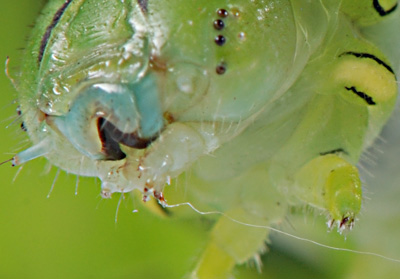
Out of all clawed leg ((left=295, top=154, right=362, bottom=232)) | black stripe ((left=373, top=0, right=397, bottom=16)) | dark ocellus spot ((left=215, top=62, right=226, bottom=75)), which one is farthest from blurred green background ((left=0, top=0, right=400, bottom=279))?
dark ocellus spot ((left=215, top=62, right=226, bottom=75))

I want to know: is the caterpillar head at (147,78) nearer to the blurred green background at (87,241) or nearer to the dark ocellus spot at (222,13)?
the dark ocellus spot at (222,13)

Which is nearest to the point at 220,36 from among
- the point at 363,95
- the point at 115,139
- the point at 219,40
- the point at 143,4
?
the point at 219,40

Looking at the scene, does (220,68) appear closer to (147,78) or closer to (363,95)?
(147,78)

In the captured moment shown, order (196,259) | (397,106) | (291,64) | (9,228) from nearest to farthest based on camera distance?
1. (291,64)
2. (397,106)
3. (196,259)
4. (9,228)

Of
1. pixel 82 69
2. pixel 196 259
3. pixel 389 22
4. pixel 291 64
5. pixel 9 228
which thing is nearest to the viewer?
pixel 82 69

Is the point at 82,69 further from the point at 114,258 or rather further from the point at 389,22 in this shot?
the point at 114,258

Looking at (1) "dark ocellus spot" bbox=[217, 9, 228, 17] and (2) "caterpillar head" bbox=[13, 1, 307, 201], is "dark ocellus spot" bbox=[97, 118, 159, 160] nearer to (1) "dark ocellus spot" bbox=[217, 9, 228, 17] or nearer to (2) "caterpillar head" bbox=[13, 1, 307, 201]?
(2) "caterpillar head" bbox=[13, 1, 307, 201]

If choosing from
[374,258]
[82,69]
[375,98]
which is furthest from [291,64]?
[374,258]

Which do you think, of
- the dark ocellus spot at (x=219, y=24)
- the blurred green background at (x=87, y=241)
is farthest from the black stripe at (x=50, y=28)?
the blurred green background at (x=87, y=241)

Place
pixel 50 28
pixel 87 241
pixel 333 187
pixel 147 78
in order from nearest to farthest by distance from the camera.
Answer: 1. pixel 147 78
2. pixel 50 28
3. pixel 333 187
4. pixel 87 241
